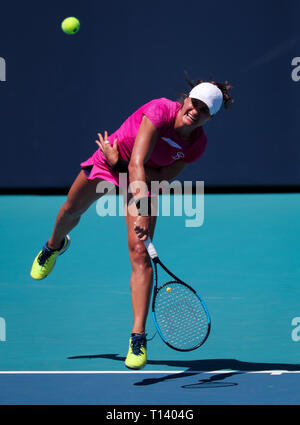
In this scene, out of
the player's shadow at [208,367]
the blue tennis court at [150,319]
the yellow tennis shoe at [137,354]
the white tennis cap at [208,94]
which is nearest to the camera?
the blue tennis court at [150,319]

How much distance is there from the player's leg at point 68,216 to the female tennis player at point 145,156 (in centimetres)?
3

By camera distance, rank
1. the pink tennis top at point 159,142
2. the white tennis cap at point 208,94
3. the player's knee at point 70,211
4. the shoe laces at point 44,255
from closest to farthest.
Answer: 1. the white tennis cap at point 208,94
2. the pink tennis top at point 159,142
3. the player's knee at point 70,211
4. the shoe laces at point 44,255

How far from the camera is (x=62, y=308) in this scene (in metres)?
5.82

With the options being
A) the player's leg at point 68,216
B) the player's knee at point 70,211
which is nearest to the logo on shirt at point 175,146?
the player's leg at point 68,216

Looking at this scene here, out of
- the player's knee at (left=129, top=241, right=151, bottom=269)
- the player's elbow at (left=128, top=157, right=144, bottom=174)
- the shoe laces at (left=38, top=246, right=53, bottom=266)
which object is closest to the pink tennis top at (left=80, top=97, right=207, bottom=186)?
the player's elbow at (left=128, top=157, right=144, bottom=174)

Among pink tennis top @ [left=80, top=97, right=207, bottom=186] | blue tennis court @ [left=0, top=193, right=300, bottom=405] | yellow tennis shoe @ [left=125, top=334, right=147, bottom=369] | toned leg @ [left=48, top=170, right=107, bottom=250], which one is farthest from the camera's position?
toned leg @ [left=48, top=170, right=107, bottom=250]

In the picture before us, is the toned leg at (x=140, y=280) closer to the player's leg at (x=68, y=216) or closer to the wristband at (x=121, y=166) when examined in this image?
the wristband at (x=121, y=166)

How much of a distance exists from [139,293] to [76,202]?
39.1 inches

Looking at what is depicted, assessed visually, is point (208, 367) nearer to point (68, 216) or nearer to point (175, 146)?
point (175, 146)

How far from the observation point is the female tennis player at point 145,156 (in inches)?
172

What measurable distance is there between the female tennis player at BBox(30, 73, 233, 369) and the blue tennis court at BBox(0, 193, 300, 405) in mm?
347

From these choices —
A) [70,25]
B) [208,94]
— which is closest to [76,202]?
[208,94]

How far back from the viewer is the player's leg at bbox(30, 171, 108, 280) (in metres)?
5.14

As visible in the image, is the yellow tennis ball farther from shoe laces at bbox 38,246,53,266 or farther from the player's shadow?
the player's shadow
